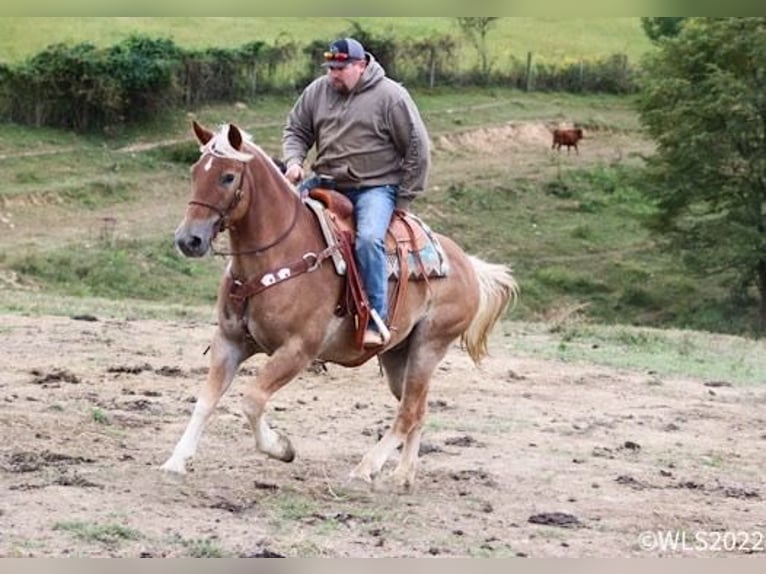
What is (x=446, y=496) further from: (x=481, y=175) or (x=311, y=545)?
(x=481, y=175)

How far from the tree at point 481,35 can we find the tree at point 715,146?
7729mm

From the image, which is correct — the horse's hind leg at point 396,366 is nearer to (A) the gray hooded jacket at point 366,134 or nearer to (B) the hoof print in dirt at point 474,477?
(B) the hoof print in dirt at point 474,477

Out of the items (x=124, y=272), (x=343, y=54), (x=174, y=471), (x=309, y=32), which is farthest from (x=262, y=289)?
(x=309, y=32)

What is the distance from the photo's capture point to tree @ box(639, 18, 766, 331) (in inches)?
1198

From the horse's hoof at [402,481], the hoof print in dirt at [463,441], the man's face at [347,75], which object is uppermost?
the man's face at [347,75]

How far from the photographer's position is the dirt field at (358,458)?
643cm

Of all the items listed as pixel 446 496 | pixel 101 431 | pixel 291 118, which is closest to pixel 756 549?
pixel 446 496

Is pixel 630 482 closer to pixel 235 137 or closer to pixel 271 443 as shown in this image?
pixel 271 443

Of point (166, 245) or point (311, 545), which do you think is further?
point (166, 245)

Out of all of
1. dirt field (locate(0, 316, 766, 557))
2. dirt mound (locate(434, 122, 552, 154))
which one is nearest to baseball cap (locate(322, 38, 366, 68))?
dirt field (locate(0, 316, 766, 557))

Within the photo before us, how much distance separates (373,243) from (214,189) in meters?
1.03

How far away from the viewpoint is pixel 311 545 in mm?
6195

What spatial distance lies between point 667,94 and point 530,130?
7521 millimetres

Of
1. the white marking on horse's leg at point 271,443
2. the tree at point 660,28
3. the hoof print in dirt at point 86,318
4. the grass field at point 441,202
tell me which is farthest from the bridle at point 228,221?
the tree at point 660,28
